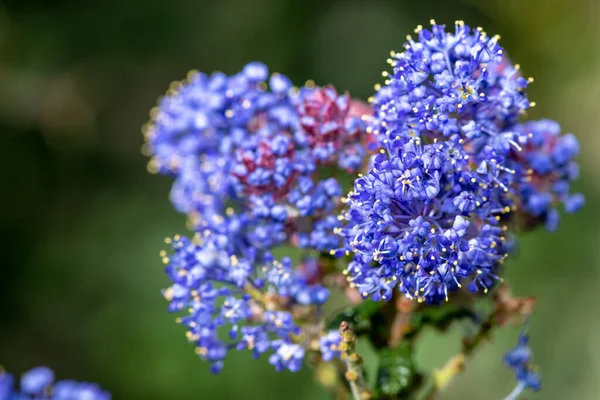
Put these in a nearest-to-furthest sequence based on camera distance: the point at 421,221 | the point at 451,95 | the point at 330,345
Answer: the point at 421,221 < the point at 451,95 < the point at 330,345

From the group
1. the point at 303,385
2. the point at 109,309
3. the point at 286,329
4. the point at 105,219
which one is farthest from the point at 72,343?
the point at 286,329

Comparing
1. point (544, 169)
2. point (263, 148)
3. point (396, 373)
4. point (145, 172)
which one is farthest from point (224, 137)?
point (145, 172)

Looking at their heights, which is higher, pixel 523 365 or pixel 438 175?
pixel 438 175

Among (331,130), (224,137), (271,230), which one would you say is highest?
(224,137)

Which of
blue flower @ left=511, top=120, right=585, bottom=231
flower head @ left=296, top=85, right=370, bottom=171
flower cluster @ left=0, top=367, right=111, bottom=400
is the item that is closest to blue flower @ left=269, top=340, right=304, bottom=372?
flower head @ left=296, top=85, right=370, bottom=171

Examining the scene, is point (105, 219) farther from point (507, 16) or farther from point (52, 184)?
point (507, 16)

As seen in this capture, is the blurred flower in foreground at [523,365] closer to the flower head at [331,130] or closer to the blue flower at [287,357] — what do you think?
the blue flower at [287,357]

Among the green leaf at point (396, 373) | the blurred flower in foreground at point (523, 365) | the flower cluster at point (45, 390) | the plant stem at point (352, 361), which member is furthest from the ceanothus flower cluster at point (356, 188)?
the flower cluster at point (45, 390)

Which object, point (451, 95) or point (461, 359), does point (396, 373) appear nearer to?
point (461, 359)
